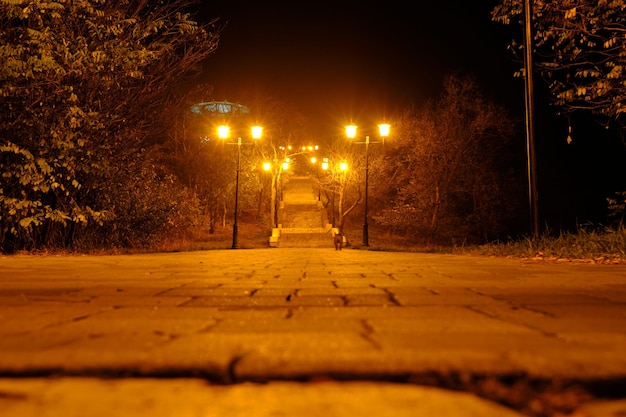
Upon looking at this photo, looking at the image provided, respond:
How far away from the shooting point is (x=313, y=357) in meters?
1.86

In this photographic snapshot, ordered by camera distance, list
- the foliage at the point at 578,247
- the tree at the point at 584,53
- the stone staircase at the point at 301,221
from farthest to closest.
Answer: the stone staircase at the point at 301,221 → the tree at the point at 584,53 → the foliage at the point at 578,247

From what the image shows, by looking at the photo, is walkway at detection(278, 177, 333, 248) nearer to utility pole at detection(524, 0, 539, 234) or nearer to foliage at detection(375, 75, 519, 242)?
foliage at detection(375, 75, 519, 242)

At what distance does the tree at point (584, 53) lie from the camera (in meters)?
9.27

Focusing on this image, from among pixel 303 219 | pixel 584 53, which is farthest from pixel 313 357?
pixel 303 219

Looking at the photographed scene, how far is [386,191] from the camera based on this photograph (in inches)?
1372

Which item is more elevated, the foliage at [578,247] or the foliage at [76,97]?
the foliage at [76,97]

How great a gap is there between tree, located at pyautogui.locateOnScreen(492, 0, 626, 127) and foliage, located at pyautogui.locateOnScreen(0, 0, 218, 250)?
30.1ft

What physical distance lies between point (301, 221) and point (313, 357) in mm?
34159

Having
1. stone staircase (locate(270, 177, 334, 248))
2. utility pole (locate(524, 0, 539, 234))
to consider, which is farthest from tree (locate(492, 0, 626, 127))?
stone staircase (locate(270, 177, 334, 248))

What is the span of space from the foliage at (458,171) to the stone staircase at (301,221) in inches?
223

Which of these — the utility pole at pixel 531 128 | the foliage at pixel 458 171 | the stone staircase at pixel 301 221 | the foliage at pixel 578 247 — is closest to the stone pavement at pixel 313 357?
the foliage at pixel 578 247

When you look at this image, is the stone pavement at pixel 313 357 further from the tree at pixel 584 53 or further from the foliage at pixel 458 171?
the foliage at pixel 458 171

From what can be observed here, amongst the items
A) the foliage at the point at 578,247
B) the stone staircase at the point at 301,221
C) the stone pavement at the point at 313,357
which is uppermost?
the stone staircase at the point at 301,221

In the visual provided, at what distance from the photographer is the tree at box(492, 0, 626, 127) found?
927 cm
